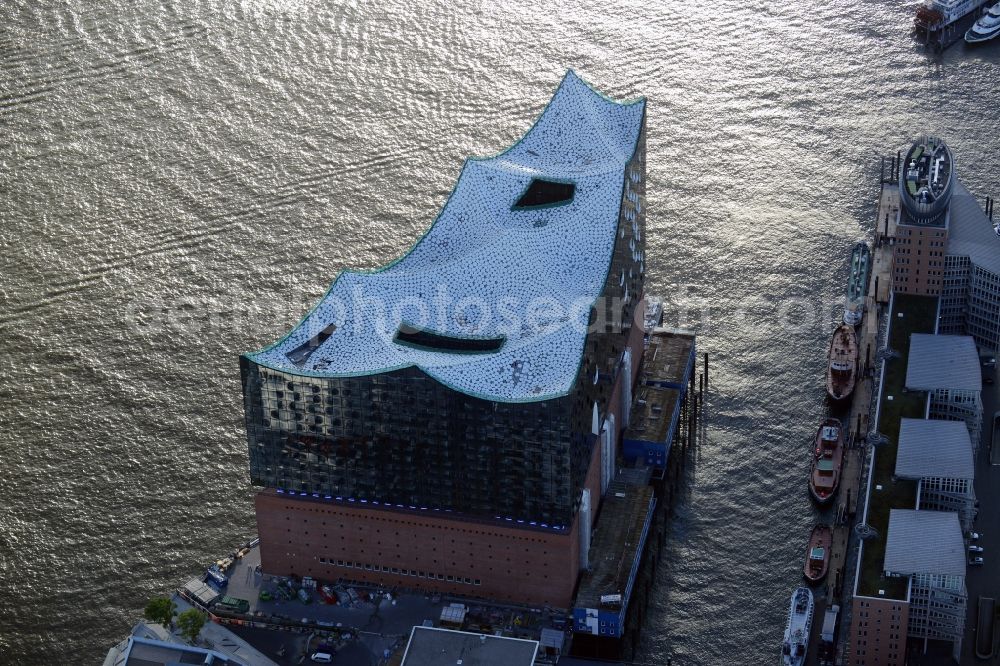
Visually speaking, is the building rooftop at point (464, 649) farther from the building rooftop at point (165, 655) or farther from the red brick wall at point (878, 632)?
the red brick wall at point (878, 632)

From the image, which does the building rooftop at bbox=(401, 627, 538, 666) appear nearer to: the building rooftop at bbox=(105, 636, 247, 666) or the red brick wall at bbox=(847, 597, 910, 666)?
the building rooftop at bbox=(105, 636, 247, 666)

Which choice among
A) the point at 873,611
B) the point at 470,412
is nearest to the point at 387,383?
the point at 470,412

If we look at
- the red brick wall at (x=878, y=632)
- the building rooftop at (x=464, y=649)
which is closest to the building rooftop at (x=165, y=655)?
the building rooftop at (x=464, y=649)

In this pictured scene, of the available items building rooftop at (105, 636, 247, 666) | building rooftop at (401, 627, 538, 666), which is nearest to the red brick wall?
building rooftop at (401, 627, 538, 666)

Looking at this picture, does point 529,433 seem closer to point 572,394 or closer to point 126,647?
point 572,394

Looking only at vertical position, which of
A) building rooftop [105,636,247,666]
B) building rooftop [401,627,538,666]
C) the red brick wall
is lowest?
building rooftop [105,636,247,666]

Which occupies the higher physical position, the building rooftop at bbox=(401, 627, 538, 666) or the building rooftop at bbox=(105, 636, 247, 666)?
the building rooftop at bbox=(401, 627, 538, 666)

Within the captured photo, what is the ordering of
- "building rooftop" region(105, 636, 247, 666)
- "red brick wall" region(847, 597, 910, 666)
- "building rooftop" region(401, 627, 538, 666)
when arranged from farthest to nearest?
"red brick wall" region(847, 597, 910, 666) < "building rooftop" region(401, 627, 538, 666) < "building rooftop" region(105, 636, 247, 666)

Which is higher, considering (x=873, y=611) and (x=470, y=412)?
(x=470, y=412)
